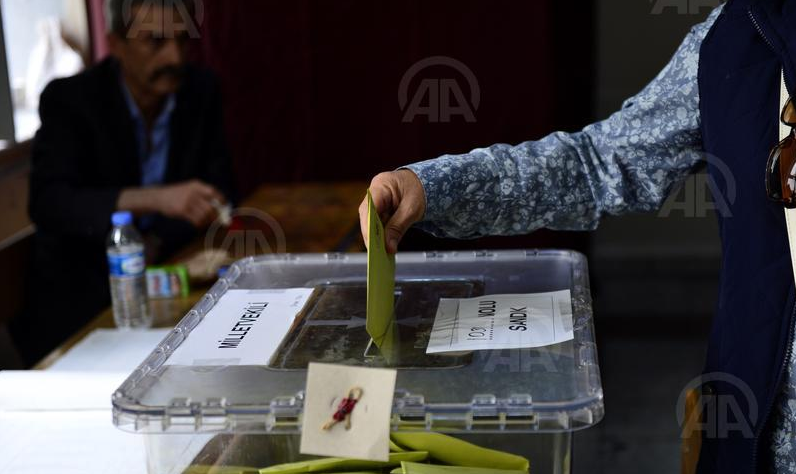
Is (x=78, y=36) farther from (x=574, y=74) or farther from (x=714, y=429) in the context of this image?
(x=714, y=429)

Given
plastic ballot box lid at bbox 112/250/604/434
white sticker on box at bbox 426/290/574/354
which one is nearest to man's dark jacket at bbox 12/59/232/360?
plastic ballot box lid at bbox 112/250/604/434

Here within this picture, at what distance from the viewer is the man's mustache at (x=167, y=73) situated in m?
2.80

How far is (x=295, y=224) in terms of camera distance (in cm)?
260

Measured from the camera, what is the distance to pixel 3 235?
3.55 metres

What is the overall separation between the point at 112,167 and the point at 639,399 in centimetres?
208

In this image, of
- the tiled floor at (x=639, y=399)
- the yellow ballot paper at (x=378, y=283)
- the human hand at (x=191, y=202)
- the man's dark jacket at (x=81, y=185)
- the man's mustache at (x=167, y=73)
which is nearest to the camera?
the yellow ballot paper at (x=378, y=283)

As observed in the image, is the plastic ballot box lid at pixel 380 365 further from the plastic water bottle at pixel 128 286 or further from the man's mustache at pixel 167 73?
the man's mustache at pixel 167 73

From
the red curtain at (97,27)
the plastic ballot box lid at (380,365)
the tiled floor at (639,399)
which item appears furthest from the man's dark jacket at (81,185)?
the plastic ballot box lid at (380,365)

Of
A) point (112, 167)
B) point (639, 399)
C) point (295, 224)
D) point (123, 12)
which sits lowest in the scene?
point (639, 399)

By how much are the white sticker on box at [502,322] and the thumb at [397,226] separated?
91mm

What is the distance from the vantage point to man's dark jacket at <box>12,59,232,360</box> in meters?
2.63

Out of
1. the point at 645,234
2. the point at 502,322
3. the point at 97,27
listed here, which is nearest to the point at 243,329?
the point at 502,322

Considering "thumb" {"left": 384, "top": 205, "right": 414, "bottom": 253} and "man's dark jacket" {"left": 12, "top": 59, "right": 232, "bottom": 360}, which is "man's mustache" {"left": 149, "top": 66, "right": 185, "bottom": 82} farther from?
"thumb" {"left": 384, "top": 205, "right": 414, "bottom": 253}

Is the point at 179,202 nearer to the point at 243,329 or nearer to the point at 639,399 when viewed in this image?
the point at 243,329
